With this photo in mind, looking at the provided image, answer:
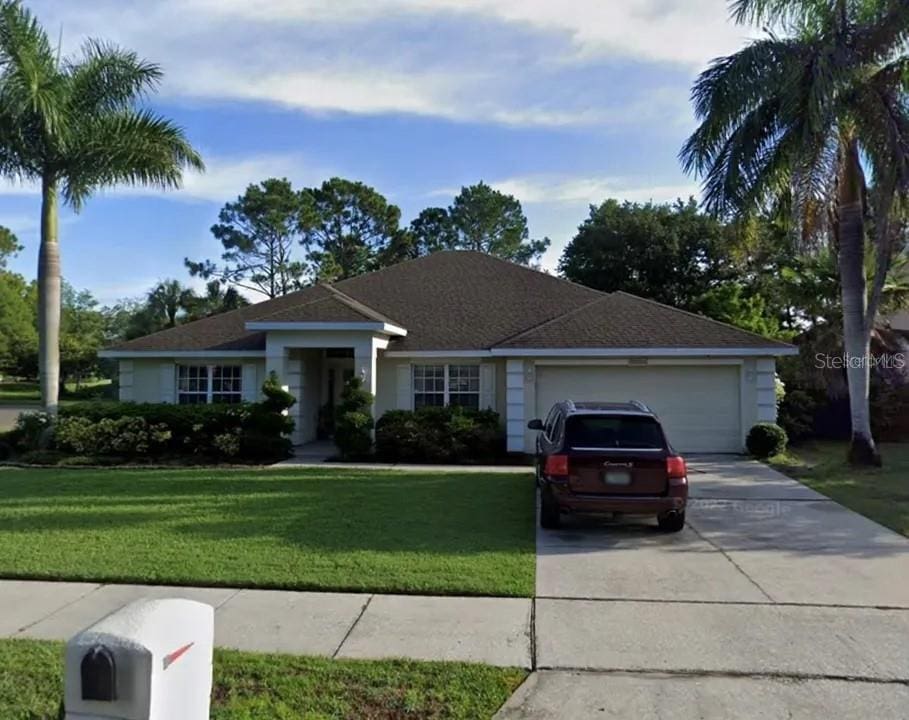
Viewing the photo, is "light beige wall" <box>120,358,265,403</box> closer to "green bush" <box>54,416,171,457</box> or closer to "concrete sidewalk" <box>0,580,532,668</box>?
"green bush" <box>54,416,171,457</box>

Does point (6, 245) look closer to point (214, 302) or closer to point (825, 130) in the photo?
point (214, 302)

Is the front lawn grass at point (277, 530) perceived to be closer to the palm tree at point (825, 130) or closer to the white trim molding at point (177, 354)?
the white trim molding at point (177, 354)

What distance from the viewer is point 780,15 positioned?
49.9 feet

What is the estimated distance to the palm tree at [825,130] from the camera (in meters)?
14.0

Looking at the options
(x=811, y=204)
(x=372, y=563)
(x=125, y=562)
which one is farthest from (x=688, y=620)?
(x=811, y=204)

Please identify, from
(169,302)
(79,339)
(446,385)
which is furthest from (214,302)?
(446,385)

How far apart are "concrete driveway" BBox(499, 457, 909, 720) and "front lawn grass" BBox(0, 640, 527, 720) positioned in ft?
1.00

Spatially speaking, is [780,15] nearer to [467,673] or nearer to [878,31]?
[878,31]

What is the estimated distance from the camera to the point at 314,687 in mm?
4648

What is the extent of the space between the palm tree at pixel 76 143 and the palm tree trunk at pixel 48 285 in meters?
0.02

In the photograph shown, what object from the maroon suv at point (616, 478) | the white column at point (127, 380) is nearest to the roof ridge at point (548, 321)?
the maroon suv at point (616, 478)

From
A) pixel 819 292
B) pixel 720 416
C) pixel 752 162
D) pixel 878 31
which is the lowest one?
pixel 720 416

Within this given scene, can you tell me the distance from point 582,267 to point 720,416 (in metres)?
20.8

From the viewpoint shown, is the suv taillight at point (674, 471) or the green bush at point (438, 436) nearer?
the suv taillight at point (674, 471)
